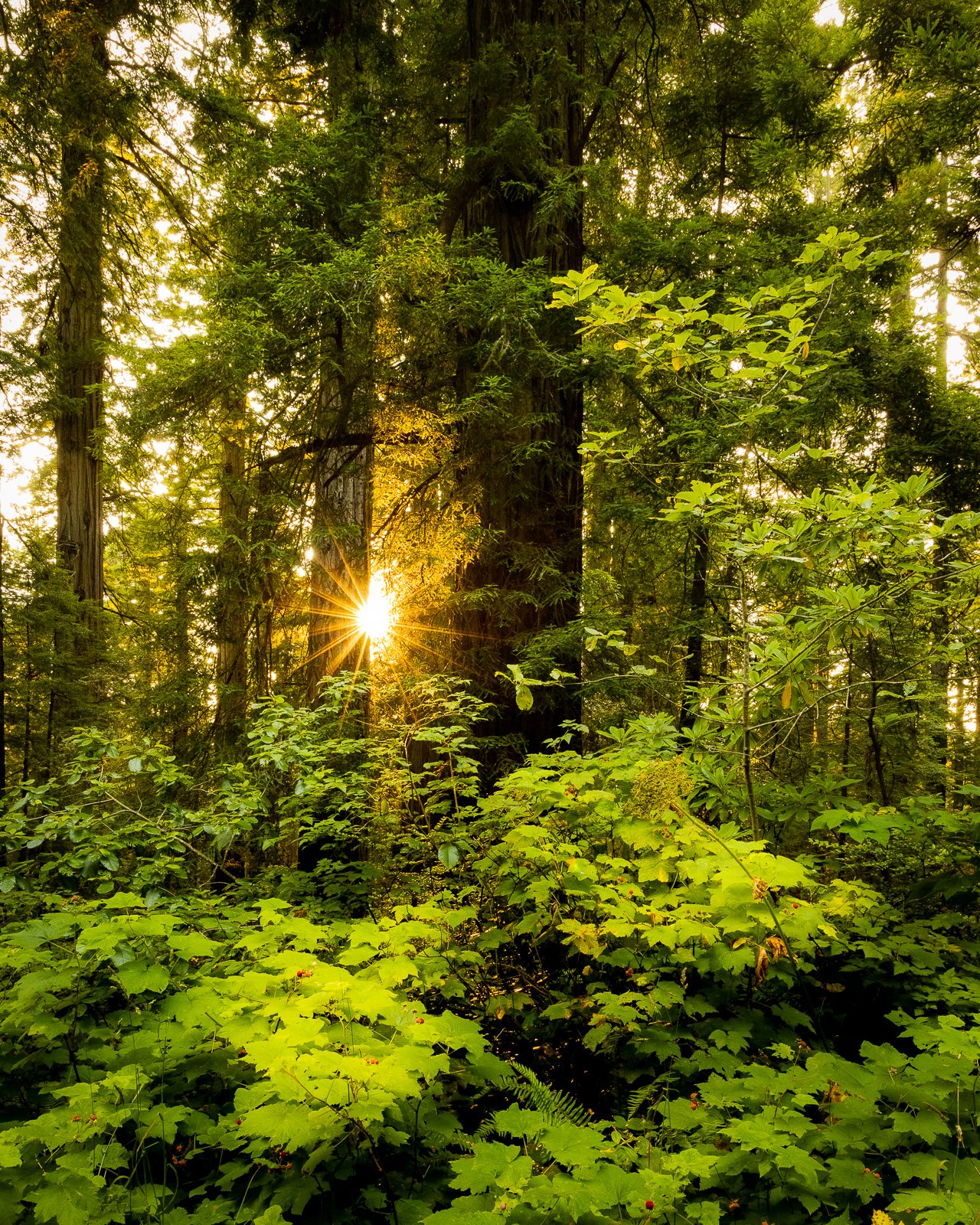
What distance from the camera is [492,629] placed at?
5.41 m

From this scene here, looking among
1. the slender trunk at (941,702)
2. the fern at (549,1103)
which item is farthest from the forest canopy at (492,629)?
the slender trunk at (941,702)

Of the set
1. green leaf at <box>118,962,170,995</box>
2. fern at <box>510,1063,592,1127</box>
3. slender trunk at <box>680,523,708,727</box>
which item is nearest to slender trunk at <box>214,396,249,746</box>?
green leaf at <box>118,962,170,995</box>

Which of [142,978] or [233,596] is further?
[233,596]

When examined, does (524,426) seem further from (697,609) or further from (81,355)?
(81,355)

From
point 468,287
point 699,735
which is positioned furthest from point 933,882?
point 468,287

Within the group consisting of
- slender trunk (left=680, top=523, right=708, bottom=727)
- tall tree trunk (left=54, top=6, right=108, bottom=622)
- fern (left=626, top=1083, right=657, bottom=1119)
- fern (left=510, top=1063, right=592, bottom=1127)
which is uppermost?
tall tree trunk (left=54, top=6, right=108, bottom=622)

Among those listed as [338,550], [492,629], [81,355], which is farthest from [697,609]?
[81,355]

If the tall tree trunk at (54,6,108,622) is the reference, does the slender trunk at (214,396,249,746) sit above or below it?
below

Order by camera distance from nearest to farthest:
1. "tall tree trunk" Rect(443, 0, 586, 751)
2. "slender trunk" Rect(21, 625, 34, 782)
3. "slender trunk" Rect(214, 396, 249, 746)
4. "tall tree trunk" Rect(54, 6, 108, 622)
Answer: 1. "slender trunk" Rect(214, 396, 249, 746)
2. "tall tree trunk" Rect(443, 0, 586, 751)
3. "tall tree trunk" Rect(54, 6, 108, 622)
4. "slender trunk" Rect(21, 625, 34, 782)

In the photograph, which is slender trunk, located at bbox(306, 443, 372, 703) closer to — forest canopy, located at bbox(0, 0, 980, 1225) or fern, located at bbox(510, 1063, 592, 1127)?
forest canopy, located at bbox(0, 0, 980, 1225)

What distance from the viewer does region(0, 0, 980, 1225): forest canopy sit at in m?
1.99

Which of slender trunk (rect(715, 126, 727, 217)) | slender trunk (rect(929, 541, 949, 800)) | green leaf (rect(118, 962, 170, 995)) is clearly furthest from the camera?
slender trunk (rect(715, 126, 727, 217))

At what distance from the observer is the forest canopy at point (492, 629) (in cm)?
199

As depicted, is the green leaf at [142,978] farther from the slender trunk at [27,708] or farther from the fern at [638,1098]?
the slender trunk at [27,708]
